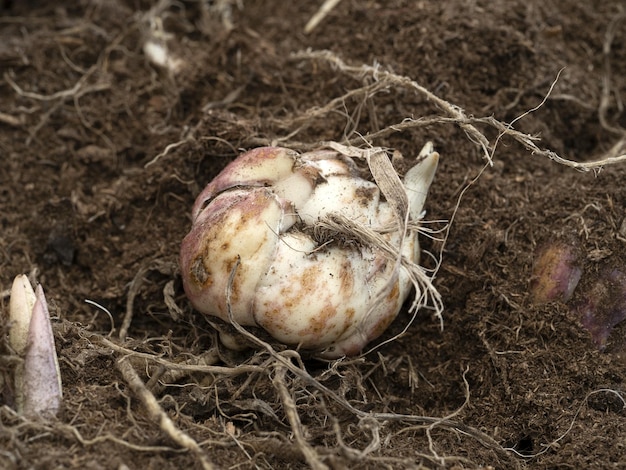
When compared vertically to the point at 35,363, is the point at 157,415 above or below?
below

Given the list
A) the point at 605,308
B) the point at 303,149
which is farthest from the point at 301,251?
the point at 605,308

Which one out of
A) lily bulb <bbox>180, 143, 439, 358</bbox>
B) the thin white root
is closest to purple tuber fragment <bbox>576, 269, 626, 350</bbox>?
lily bulb <bbox>180, 143, 439, 358</bbox>

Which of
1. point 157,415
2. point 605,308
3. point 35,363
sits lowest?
point 605,308

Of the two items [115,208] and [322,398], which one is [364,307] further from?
[115,208]

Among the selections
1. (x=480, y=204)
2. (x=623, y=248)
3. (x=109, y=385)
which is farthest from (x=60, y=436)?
(x=623, y=248)

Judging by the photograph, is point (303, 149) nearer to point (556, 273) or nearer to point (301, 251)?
point (301, 251)

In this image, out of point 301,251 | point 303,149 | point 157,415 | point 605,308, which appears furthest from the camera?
point 303,149

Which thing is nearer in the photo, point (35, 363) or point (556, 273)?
point (35, 363)
